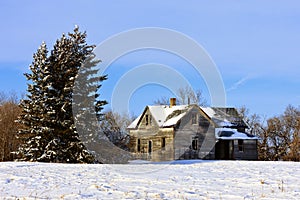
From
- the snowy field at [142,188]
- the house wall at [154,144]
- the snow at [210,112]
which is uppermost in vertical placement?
the snow at [210,112]

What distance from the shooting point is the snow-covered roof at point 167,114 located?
3678cm

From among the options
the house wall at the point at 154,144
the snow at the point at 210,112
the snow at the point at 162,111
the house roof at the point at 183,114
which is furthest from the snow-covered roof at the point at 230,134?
the house wall at the point at 154,144

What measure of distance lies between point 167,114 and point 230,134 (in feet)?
22.4

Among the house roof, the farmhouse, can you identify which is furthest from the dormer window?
the house roof

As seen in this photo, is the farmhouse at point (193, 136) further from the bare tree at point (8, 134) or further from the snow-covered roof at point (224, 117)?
the bare tree at point (8, 134)

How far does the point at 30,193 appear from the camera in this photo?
909cm

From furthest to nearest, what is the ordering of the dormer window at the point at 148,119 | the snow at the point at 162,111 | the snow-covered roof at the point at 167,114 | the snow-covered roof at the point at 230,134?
the dormer window at the point at 148,119
the snow at the point at 162,111
the snow-covered roof at the point at 167,114
the snow-covered roof at the point at 230,134

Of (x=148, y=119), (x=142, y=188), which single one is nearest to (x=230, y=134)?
(x=148, y=119)

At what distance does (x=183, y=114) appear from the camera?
1436 inches

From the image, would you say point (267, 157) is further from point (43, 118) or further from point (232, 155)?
point (43, 118)

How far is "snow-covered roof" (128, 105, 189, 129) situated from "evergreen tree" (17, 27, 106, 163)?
1036 cm

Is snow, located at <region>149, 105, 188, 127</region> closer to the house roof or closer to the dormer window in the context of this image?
the house roof

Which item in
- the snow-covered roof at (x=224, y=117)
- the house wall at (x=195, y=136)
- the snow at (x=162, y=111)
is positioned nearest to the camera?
the house wall at (x=195, y=136)

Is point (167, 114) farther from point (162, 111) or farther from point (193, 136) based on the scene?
point (193, 136)
